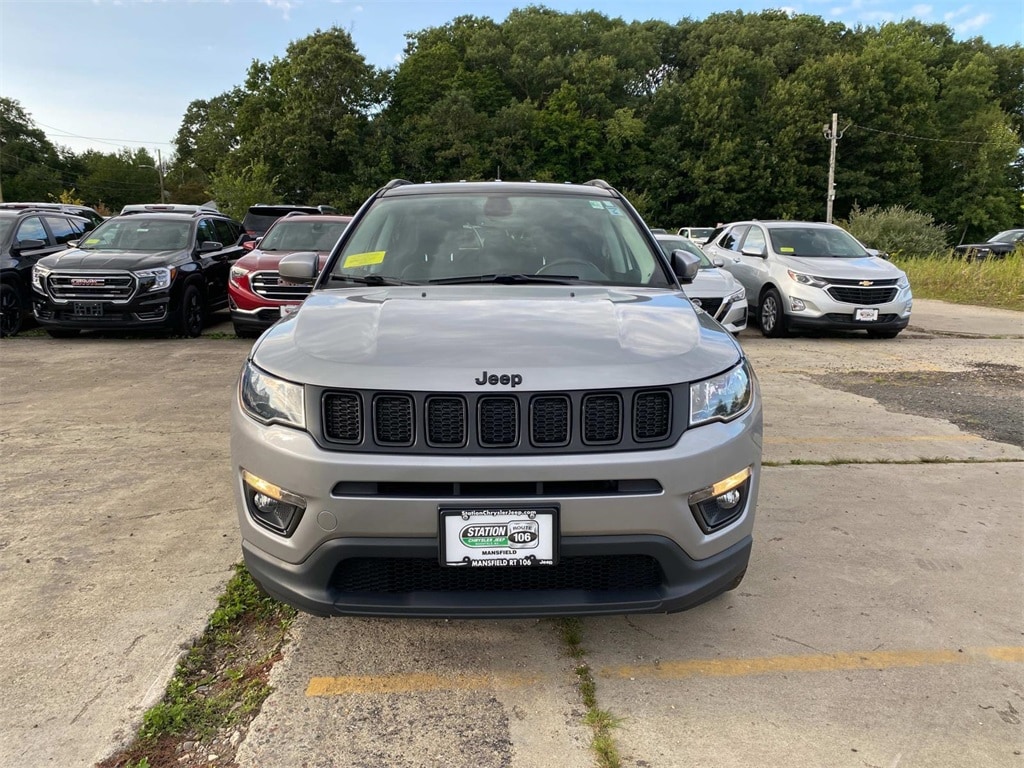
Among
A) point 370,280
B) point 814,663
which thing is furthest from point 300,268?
point 814,663

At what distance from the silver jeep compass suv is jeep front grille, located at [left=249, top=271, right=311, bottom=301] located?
6.87 meters

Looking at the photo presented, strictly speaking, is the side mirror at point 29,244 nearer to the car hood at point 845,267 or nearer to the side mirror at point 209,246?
the side mirror at point 209,246

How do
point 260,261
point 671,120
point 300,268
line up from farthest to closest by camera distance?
point 671,120 → point 260,261 → point 300,268

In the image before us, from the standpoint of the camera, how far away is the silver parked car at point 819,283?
966 cm

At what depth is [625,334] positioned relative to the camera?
2.47 m

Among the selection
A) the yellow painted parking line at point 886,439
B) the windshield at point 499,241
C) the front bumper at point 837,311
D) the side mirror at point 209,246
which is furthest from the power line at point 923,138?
the windshield at point 499,241

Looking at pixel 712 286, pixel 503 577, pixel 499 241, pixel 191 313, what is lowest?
pixel 191 313

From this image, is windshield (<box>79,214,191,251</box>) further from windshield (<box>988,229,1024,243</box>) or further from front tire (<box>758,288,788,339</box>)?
windshield (<box>988,229,1024,243</box>)

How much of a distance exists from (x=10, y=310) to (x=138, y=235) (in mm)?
1913

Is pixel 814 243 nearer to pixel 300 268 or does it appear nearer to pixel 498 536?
pixel 300 268

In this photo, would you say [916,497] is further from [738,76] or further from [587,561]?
[738,76]

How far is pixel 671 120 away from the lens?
53031mm

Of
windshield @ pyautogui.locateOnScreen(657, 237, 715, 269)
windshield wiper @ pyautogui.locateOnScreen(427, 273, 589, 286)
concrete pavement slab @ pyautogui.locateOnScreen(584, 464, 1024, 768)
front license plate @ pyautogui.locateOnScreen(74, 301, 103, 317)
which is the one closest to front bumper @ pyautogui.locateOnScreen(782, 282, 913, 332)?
windshield @ pyautogui.locateOnScreen(657, 237, 715, 269)

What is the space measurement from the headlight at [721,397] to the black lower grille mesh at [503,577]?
0.49 metres
